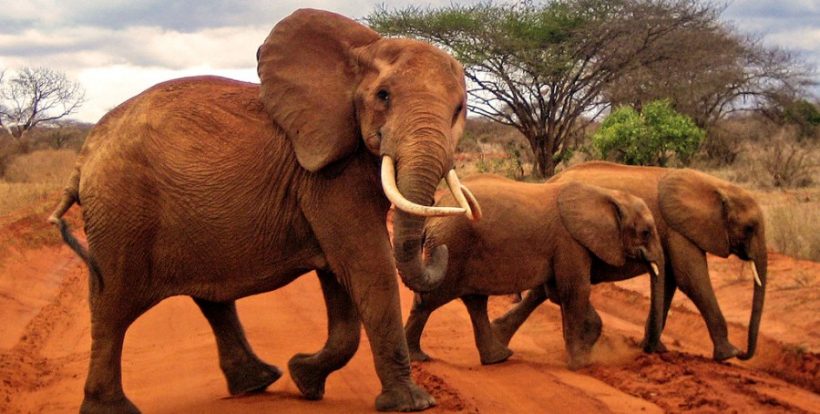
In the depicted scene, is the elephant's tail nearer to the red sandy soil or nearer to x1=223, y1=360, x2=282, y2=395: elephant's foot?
the red sandy soil

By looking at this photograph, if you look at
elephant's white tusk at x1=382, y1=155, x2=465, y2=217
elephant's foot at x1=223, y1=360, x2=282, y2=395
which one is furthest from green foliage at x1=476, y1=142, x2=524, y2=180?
elephant's white tusk at x1=382, y1=155, x2=465, y2=217

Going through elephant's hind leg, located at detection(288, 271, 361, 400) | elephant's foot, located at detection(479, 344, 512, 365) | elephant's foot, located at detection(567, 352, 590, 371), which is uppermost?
elephant's hind leg, located at detection(288, 271, 361, 400)

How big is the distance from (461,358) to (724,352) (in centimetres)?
228

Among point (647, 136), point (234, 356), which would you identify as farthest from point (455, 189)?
point (647, 136)

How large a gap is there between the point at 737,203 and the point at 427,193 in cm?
540

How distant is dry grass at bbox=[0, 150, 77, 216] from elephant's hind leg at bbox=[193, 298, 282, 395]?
18235mm

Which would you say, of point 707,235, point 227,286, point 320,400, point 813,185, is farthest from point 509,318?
point 813,185

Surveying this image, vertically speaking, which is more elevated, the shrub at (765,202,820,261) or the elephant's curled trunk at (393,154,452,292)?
the elephant's curled trunk at (393,154,452,292)

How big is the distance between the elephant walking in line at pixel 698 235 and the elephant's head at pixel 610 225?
33 cm

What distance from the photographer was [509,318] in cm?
1018

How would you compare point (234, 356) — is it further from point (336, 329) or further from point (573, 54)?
point (573, 54)

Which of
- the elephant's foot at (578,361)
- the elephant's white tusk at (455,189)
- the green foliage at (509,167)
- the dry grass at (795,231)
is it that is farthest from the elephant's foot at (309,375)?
the green foliage at (509,167)

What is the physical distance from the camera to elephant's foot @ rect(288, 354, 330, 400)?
7.14 m

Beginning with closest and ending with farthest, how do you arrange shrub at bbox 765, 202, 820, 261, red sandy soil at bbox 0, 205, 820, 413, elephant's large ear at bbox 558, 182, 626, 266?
red sandy soil at bbox 0, 205, 820, 413 < elephant's large ear at bbox 558, 182, 626, 266 < shrub at bbox 765, 202, 820, 261
